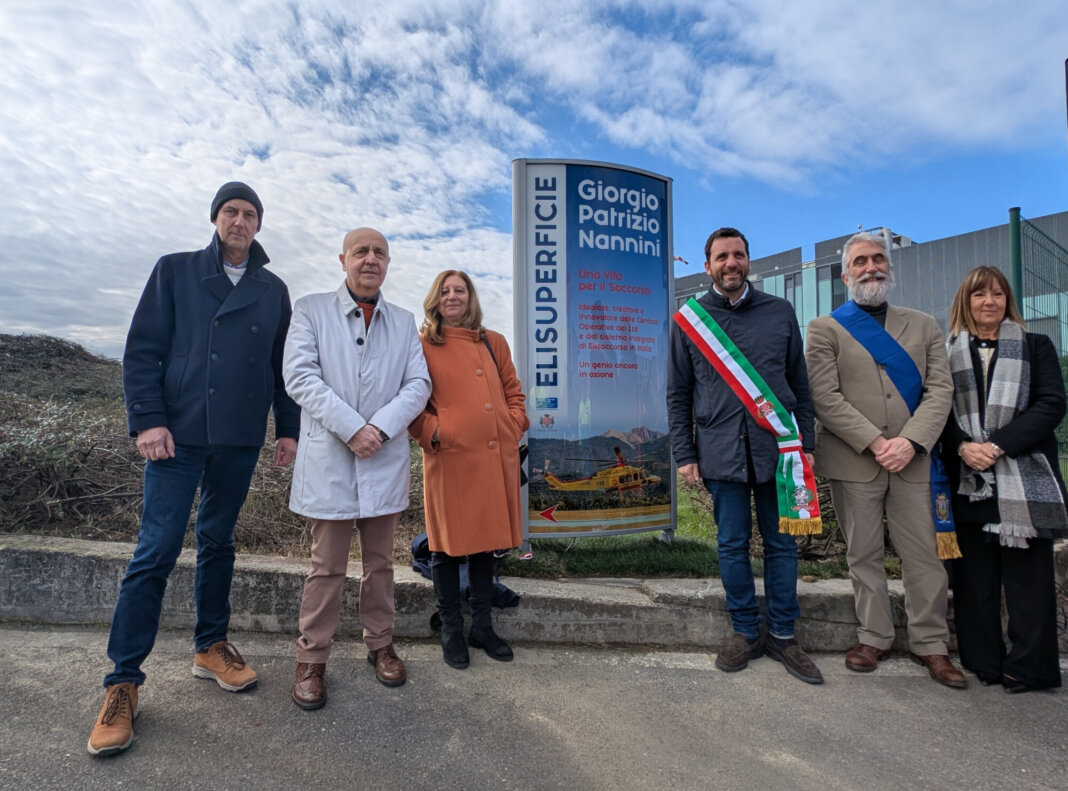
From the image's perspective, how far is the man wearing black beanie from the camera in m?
2.65

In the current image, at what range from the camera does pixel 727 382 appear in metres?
3.30

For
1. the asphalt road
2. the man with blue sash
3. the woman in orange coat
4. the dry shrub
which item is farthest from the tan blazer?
the dry shrub

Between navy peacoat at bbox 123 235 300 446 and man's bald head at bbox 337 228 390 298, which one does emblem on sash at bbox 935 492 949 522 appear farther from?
navy peacoat at bbox 123 235 300 446

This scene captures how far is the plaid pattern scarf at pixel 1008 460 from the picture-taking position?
306 cm

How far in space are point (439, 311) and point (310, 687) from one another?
1923 millimetres

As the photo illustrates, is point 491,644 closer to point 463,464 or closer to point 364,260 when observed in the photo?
point 463,464

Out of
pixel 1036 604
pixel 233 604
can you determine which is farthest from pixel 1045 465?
pixel 233 604

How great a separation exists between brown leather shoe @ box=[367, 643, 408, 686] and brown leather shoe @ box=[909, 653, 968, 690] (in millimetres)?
2611

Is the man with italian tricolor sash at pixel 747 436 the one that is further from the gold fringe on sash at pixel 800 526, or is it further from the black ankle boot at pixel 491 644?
the black ankle boot at pixel 491 644

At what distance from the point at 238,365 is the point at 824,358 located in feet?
9.80

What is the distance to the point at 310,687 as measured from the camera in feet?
9.01

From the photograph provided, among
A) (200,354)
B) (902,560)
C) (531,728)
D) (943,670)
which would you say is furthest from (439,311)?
(943,670)

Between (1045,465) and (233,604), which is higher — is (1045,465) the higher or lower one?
the higher one

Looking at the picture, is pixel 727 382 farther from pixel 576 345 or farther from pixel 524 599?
pixel 524 599
